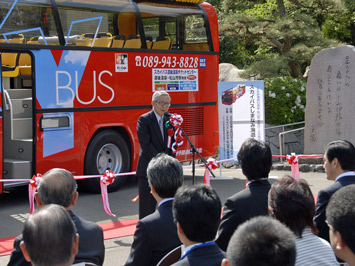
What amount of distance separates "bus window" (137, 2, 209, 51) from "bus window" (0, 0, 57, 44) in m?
2.14

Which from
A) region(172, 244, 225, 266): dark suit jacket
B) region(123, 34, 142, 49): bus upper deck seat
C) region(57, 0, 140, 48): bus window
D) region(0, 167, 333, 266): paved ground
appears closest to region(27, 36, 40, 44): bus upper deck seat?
region(57, 0, 140, 48): bus window

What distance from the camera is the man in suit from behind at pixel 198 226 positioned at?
3.04m

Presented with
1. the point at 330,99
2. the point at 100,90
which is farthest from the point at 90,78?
the point at 330,99

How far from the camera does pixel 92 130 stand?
10.0 m

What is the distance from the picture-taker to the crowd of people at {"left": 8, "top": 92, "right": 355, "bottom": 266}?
2.38 m

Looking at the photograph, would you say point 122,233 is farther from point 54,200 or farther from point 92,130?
point 54,200

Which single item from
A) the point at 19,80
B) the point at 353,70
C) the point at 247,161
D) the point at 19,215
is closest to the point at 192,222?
the point at 247,161

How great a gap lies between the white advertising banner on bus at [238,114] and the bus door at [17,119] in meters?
4.13

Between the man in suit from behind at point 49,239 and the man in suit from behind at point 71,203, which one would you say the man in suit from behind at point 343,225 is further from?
the man in suit from behind at point 71,203

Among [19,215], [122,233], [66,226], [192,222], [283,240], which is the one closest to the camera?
[283,240]

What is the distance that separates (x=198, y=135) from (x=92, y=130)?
8.95ft

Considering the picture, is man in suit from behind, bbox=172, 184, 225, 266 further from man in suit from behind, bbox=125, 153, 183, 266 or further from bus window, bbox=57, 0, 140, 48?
bus window, bbox=57, 0, 140, 48

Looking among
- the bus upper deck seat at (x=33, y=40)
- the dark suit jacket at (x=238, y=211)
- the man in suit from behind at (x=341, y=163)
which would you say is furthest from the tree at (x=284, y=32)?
the dark suit jacket at (x=238, y=211)

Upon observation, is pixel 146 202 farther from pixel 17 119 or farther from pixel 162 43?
pixel 162 43
